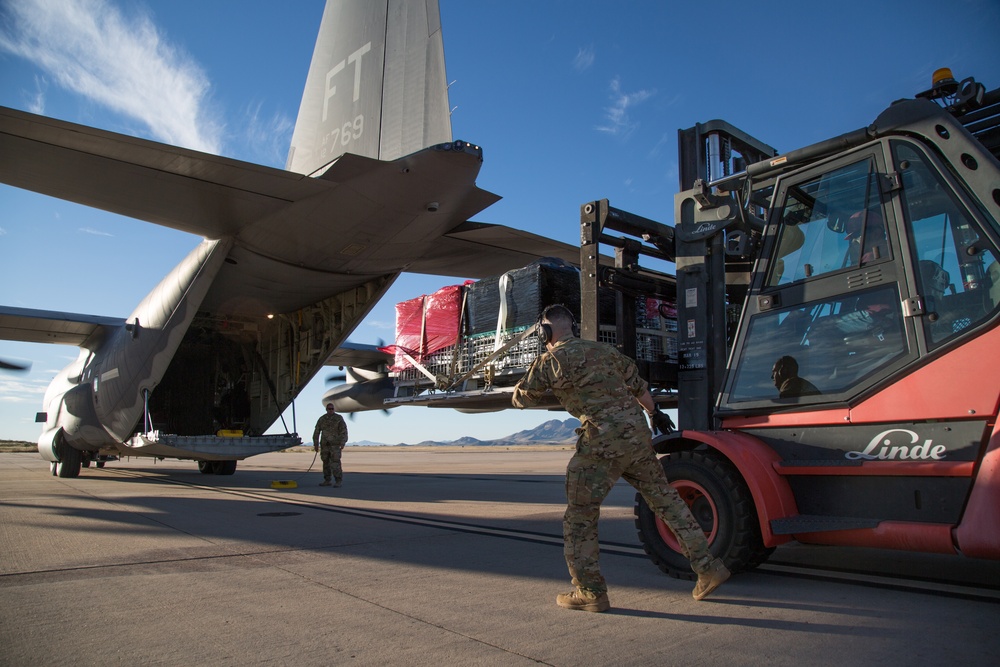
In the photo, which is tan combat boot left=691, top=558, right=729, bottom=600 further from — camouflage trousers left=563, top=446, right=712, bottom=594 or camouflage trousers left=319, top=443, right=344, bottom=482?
camouflage trousers left=319, top=443, right=344, bottom=482

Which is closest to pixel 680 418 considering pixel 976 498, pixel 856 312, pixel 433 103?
pixel 856 312

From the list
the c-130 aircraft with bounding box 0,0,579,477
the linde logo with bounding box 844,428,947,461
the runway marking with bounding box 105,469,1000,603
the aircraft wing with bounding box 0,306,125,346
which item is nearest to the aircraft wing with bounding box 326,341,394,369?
the c-130 aircraft with bounding box 0,0,579,477

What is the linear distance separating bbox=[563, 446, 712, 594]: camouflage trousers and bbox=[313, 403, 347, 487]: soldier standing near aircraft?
9543 millimetres

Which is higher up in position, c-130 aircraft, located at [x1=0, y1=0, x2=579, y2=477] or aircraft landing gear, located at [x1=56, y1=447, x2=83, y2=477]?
c-130 aircraft, located at [x1=0, y1=0, x2=579, y2=477]

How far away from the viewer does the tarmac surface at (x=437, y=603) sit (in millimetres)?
2877

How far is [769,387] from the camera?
13.8 feet

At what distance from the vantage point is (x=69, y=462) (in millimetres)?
15406

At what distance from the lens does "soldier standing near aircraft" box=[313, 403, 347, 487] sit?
40.7 ft

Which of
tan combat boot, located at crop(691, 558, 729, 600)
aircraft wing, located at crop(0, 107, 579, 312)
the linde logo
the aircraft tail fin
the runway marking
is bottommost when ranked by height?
the runway marking

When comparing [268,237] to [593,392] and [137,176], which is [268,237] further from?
[593,392]

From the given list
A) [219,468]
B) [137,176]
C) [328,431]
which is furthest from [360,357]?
[137,176]

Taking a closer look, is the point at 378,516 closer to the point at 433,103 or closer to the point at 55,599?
the point at 55,599

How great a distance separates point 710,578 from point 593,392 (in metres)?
1.22

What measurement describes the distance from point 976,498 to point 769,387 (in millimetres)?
1307
